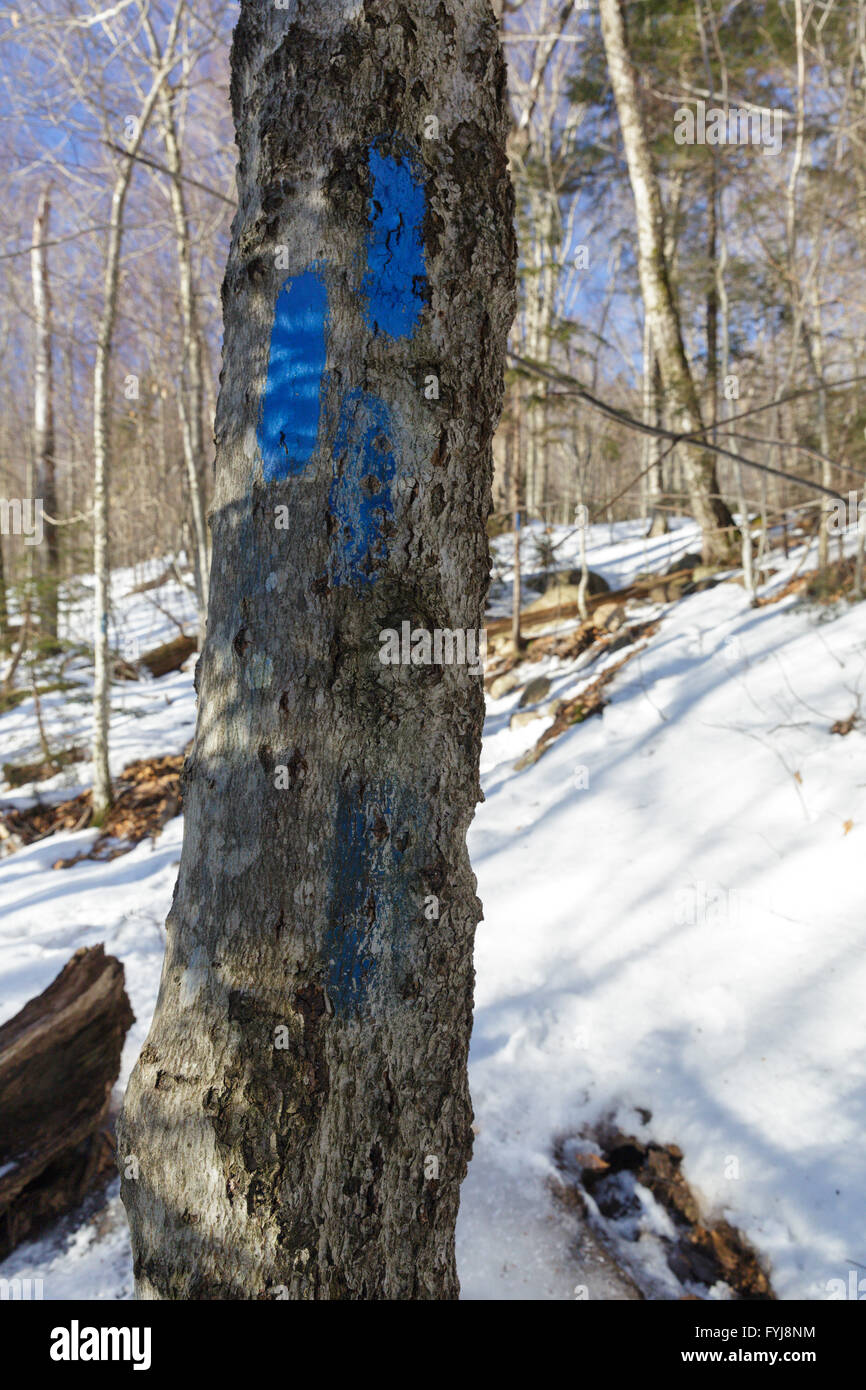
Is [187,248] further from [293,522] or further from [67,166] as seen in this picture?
[293,522]

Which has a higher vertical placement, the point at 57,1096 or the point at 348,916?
the point at 348,916

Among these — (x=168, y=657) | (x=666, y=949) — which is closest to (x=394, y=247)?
(x=666, y=949)

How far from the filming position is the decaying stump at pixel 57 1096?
259 centimetres

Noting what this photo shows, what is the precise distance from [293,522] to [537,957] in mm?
2878

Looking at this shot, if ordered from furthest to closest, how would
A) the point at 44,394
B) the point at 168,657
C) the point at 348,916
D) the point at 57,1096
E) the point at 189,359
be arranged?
the point at 44,394 < the point at 168,657 < the point at 189,359 < the point at 57,1096 < the point at 348,916

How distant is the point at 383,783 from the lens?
113 cm

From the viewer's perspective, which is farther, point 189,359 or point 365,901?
point 189,359

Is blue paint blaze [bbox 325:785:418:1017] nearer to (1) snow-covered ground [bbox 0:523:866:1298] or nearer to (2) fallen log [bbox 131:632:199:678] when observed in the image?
(1) snow-covered ground [bbox 0:523:866:1298]

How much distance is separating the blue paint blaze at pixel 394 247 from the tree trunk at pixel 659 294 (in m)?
6.91

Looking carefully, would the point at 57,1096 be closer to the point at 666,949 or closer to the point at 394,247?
the point at 666,949

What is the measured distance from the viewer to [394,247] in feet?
3.78

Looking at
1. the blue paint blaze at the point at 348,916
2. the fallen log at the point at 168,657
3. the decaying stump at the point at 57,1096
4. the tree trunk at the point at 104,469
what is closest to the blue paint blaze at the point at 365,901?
the blue paint blaze at the point at 348,916

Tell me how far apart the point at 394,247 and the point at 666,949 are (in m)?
2.96

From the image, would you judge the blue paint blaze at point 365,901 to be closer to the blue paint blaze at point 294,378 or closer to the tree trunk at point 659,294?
the blue paint blaze at point 294,378
